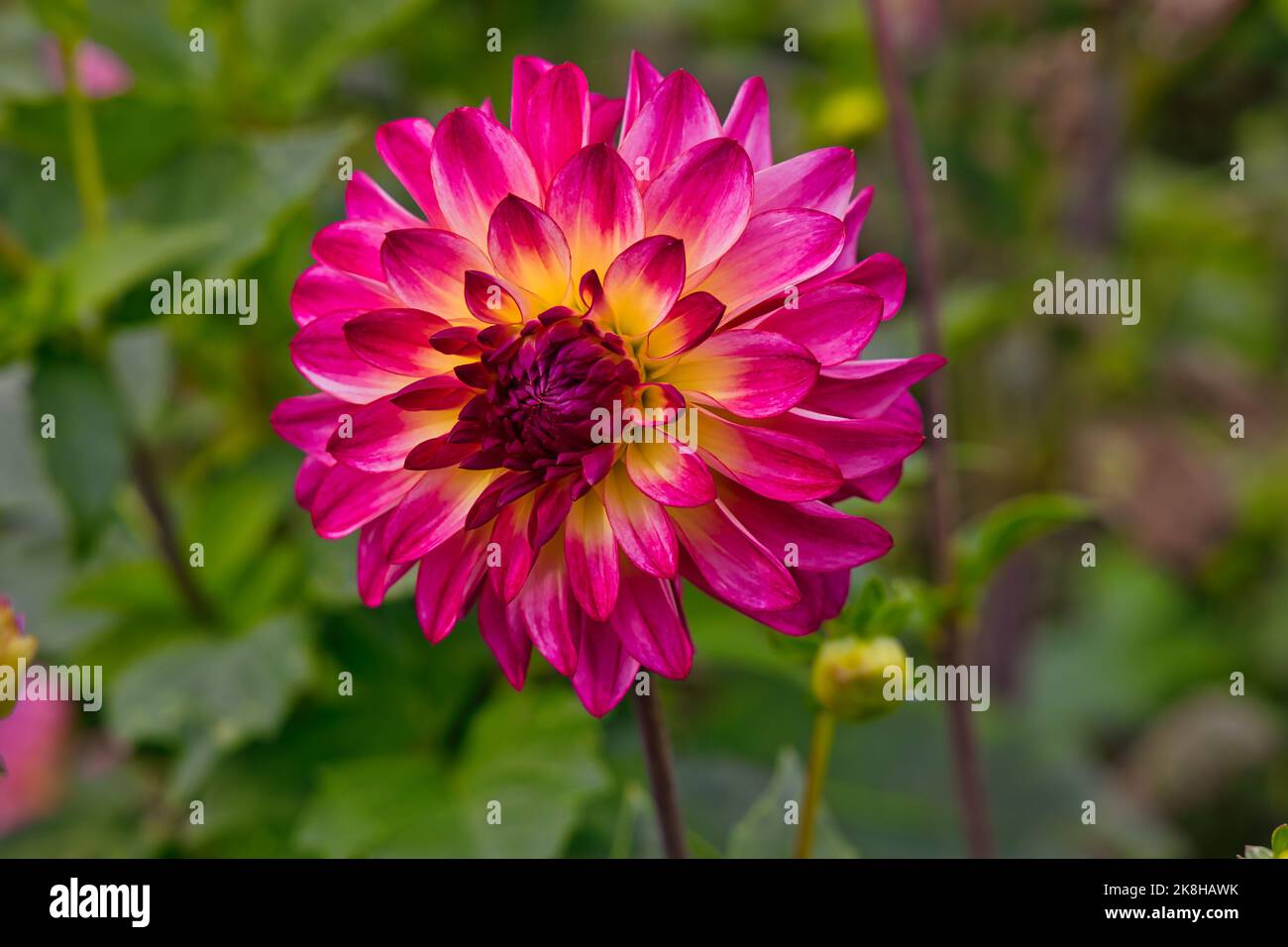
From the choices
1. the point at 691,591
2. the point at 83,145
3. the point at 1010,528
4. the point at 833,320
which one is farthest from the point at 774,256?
the point at 83,145

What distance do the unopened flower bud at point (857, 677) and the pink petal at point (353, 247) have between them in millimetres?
243

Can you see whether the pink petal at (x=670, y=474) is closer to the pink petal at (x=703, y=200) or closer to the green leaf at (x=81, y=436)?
the pink petal at (x=703, y=200)

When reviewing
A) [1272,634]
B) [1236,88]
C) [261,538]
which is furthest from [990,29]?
[261,538]

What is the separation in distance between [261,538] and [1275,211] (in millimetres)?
1119

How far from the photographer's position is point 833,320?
0.42 m

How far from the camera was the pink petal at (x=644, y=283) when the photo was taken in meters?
0.42

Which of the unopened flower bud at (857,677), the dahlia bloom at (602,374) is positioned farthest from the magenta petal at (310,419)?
the unopened flower bud at (857,677)

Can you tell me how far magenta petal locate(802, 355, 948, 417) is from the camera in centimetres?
44

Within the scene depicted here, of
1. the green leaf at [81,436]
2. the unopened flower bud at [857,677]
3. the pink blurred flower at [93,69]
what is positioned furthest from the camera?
the pink blurred flower at [93,69]

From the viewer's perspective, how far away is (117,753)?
98cm

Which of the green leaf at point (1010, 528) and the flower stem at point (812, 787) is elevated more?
the green leaf at point (1010, 528)

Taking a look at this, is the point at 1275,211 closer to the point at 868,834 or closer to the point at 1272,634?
the point at 1272,634

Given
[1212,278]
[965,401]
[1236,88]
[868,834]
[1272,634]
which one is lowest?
[868,834]

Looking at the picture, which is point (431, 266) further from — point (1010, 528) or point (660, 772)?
point (1010, 528)
